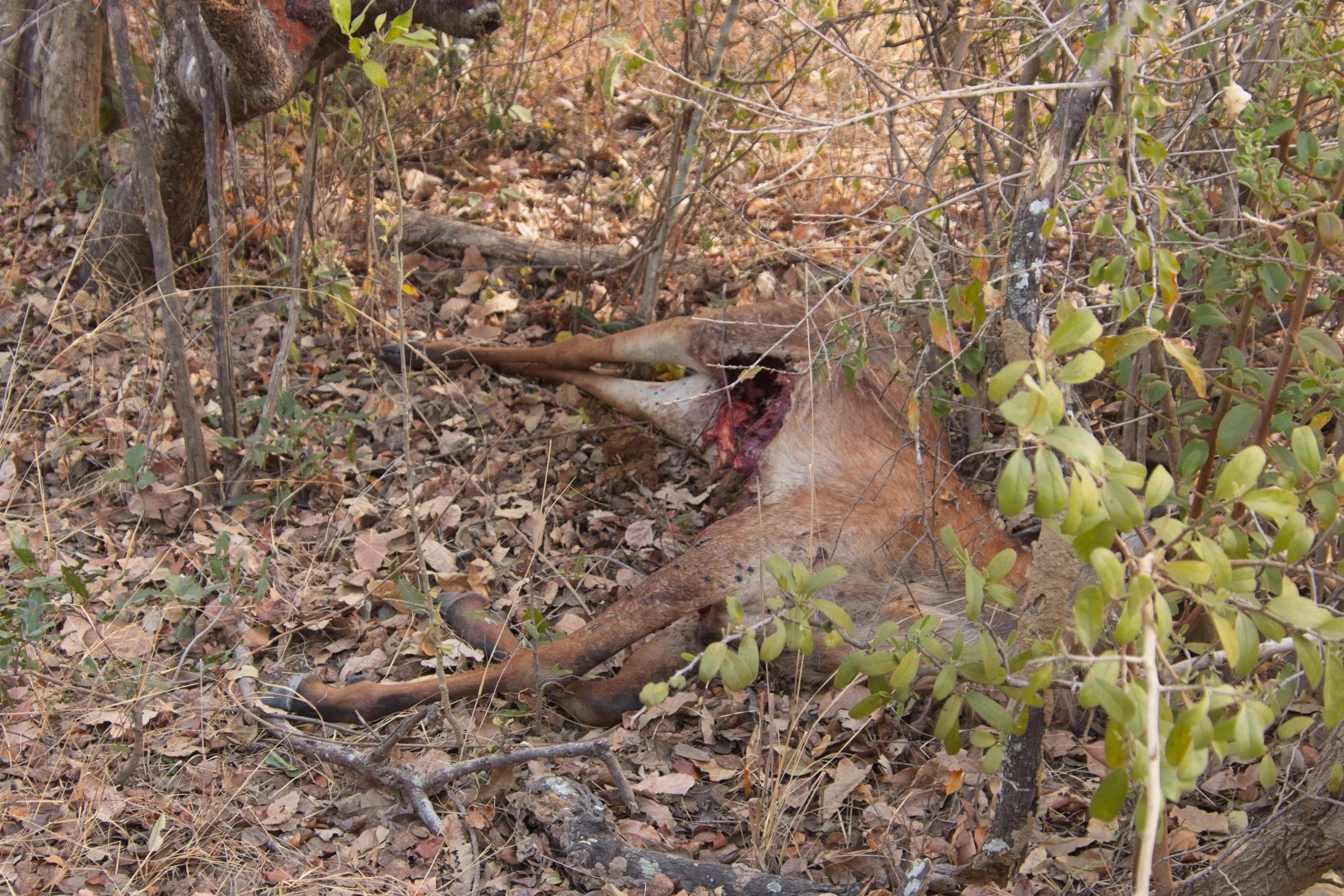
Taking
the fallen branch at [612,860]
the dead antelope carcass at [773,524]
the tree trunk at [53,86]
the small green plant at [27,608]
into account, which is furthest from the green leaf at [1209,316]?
the tree trunk at [53,86]

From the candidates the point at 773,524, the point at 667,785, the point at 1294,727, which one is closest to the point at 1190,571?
the point at 1294,727

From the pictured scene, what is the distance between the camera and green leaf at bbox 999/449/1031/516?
1204 millimetres

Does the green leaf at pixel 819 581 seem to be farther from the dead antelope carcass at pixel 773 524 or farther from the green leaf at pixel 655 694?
the dead antelope carcass at pixel 773 524

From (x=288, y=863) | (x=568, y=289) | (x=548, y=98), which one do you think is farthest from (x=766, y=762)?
(x=548, y=98)

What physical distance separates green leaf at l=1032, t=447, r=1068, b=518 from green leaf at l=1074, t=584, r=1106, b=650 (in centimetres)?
12

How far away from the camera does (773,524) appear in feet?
11.1

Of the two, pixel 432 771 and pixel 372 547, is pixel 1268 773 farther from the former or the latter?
pixel 372 547

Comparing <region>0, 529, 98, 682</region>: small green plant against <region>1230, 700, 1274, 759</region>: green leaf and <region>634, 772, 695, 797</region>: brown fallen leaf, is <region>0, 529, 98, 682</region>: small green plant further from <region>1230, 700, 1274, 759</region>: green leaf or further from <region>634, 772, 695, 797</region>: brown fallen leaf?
<region>1230, 700, 1274, 759</region>: green leaf

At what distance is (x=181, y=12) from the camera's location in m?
3.42

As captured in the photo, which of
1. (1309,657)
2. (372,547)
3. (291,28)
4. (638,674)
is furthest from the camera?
(372,547)

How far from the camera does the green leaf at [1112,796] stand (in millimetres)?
1323

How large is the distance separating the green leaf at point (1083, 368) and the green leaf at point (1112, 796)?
550 mm

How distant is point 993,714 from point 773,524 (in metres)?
1.61

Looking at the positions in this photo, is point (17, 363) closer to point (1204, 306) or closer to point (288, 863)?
point (288, 863)
